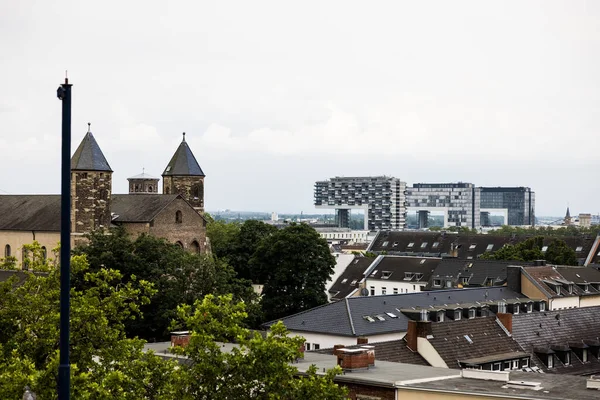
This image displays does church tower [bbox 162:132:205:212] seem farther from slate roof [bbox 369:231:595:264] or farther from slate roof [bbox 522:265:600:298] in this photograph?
slate roof [bbox 369:231:595:264]

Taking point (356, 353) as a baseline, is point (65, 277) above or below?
above

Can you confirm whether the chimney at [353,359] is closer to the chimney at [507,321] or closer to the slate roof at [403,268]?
the chimney at [507,321]

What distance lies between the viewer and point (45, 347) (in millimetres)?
29234

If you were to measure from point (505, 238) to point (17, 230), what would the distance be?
218 feet

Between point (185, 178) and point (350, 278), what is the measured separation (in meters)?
19.5

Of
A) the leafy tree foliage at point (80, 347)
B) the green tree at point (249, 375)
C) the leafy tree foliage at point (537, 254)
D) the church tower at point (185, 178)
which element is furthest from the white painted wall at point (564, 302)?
the green tree at point (249, 375)

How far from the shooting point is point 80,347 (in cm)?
2841

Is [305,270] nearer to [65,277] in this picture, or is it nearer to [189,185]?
[189,185]

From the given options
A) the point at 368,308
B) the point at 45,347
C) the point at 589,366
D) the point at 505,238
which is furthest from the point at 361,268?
the point at 45,347

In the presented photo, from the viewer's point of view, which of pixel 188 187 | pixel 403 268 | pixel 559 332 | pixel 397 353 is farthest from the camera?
pixel 403 268

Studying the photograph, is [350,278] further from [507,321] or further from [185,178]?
[507,321]

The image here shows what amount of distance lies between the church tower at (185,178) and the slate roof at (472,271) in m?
23.9

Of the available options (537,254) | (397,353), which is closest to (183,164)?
(537,254)

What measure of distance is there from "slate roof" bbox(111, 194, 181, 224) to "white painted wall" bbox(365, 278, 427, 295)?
24370mm
